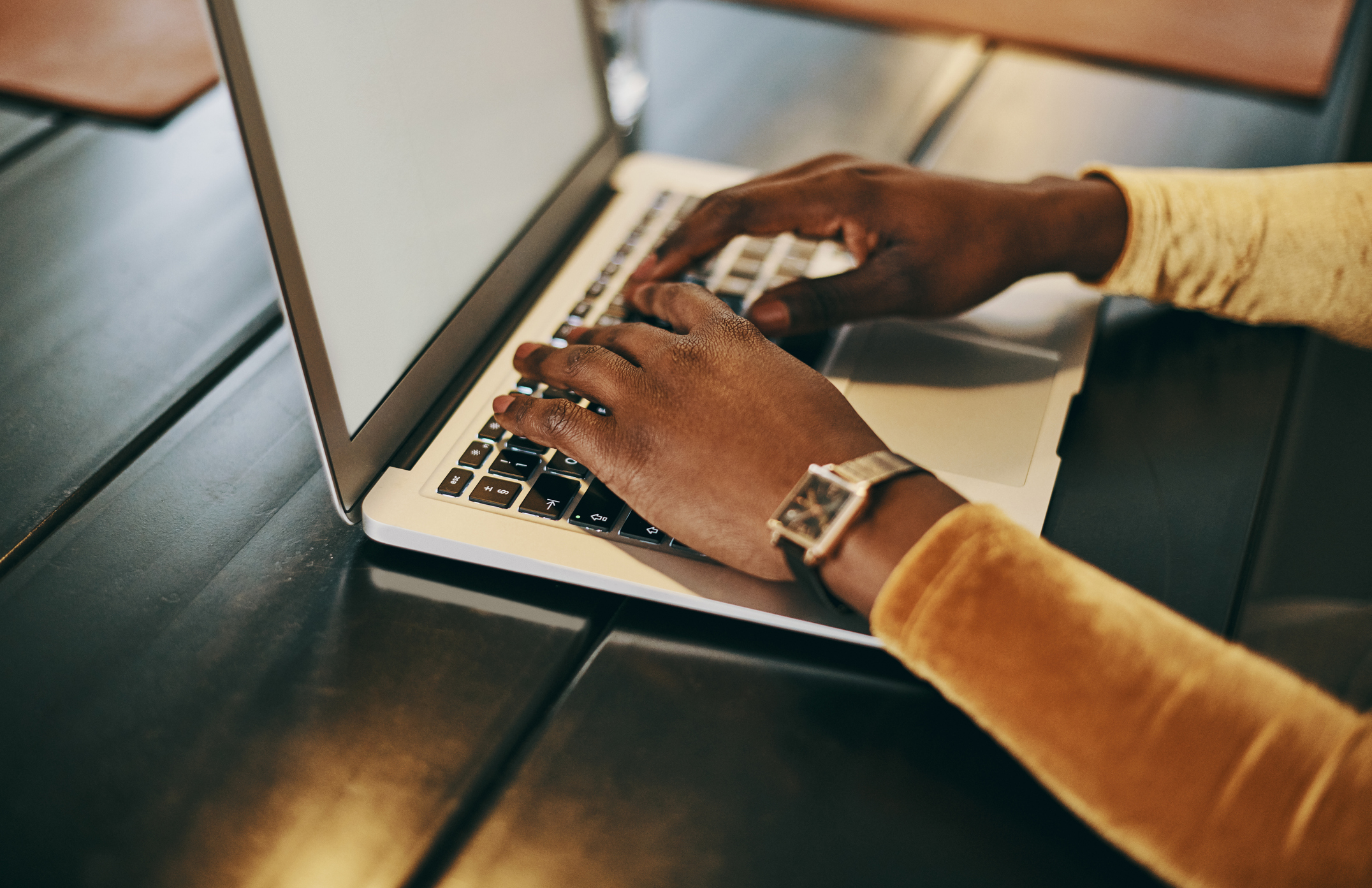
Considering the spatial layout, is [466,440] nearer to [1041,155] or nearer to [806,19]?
Result: [1041,155]

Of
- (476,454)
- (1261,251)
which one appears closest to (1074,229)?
(1261,251)

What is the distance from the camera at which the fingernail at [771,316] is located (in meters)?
0.66

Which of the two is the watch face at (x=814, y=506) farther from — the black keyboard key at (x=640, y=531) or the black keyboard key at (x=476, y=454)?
the black keyboard key at (x=476, y=454)

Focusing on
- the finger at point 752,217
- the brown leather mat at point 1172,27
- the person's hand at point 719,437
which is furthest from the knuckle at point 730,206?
the brown leather mat at point 1172,27

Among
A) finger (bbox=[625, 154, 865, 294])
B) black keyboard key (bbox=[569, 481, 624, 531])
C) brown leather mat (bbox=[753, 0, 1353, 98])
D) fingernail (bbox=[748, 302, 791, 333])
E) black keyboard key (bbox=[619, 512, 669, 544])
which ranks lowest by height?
black keyboard key (bbox=[619, 512, 669, 544])

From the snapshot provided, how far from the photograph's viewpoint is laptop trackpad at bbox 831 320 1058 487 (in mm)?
643

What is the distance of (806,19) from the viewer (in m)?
1.23

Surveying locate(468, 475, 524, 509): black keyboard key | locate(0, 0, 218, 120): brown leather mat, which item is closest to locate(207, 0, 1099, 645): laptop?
locate(468, 475, 524, 509): black keyboard key

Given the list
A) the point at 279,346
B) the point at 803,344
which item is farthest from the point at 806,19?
the point at 279,346

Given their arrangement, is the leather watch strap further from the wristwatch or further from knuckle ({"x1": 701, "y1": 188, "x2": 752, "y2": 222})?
knuckle ({"x1": 701, "y1": 188, "x2": 752, "y2": 222})

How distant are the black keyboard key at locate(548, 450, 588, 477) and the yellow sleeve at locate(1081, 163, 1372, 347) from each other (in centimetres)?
44

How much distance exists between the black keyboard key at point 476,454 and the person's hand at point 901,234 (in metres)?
0.18

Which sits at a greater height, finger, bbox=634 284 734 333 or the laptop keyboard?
finger, bbox=634 284 734 333

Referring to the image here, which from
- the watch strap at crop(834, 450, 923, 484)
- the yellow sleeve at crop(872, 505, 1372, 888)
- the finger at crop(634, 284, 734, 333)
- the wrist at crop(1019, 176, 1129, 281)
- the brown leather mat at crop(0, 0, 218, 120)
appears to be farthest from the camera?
the brown leather mat at crop(0, 0, 218, 120)
